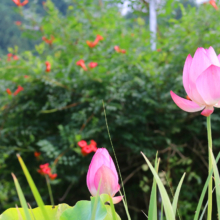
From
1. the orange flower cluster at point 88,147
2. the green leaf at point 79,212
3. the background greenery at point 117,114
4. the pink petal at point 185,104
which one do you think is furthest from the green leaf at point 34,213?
the background greenery at point 117,114

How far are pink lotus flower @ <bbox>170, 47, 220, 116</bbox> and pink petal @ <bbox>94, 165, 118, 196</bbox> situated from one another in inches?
4.5

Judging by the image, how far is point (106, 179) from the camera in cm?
32

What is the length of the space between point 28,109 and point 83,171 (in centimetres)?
54

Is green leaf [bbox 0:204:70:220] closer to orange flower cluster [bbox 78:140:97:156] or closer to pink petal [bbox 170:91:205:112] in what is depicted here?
pink petal [bbox 170:91:205:112]

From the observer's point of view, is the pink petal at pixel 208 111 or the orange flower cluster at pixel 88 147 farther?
the orange flower cluster at pixel 88 147

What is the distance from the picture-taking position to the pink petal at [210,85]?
12.6 inches

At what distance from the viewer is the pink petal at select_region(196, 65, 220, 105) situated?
32 cm

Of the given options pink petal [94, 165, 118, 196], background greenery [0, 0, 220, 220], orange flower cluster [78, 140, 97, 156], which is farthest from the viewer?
background greenery [0, 0, 220, 220]

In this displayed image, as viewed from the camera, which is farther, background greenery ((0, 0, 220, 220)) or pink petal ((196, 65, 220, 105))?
background greenery ((0, 0, 220, 220))

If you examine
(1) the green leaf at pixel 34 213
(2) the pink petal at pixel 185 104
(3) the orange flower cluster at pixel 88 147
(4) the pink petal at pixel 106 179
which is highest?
(2) the pink petal at pixel 185 104

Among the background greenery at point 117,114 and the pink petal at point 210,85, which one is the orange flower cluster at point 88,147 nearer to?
the background greenery at point 117,114

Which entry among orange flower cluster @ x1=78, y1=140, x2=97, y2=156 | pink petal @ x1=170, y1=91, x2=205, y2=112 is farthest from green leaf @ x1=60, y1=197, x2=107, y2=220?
orange flower cluster @ x1=78, y1=140, x2=97, y2=156

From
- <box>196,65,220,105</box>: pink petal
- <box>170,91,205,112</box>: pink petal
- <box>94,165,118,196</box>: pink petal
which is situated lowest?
<box>94,165,118,196</box>: pink petal

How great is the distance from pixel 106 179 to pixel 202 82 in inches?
6.1
